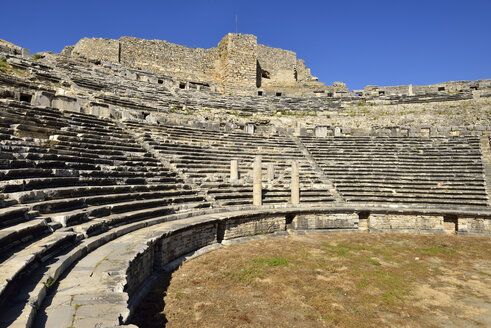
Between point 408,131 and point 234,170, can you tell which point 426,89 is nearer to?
point 408,131

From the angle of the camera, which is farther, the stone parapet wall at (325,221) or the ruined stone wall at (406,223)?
the ruined stone wall at (406,223)

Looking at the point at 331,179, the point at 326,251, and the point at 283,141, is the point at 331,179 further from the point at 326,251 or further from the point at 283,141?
the point at 326,251

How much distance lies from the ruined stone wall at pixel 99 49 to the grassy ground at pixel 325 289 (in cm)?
2761

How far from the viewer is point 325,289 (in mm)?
6461

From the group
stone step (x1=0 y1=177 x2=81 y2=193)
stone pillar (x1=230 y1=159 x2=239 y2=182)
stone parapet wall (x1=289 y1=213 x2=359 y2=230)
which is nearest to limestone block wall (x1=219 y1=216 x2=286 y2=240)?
stone parapet wall (x1=289 y1=213 x2=359 y2=230)

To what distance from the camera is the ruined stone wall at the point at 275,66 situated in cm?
3850

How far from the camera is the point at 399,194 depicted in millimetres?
13953

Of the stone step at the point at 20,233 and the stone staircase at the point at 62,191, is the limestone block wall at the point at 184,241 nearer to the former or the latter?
the stone staircase at the point at 62,191

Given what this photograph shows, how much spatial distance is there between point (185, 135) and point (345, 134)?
10141 mm

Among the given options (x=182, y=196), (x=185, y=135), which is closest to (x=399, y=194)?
(x=182, y=196)

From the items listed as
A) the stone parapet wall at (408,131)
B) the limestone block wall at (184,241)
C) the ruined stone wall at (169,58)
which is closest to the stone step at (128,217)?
the limestone block wall at (184,241)

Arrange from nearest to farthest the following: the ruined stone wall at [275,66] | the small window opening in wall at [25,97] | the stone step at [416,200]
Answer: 1. the small window opening in wall at [25,97]
2. the stone step at [416,200]
3. the ruined stone wall at [275,66]

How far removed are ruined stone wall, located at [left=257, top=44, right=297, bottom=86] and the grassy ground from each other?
3168cm

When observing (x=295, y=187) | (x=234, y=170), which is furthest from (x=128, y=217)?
(x=295, y=187)
